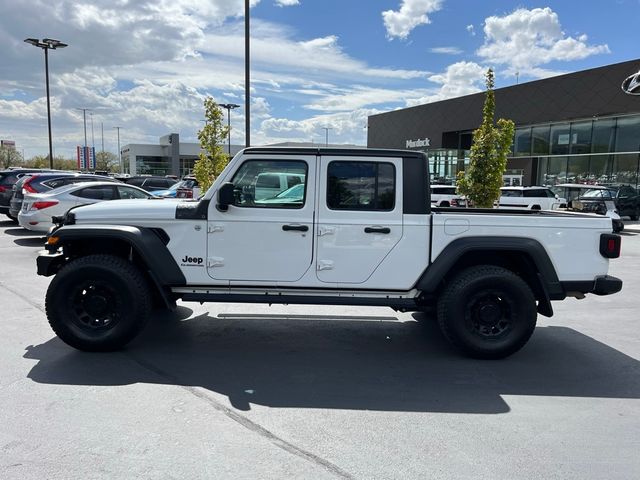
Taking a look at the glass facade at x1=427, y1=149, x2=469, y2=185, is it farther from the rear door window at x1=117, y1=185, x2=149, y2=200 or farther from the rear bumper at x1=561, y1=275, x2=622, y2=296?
the rear bumper at x1=561, y1=275, x2=622, y2=296

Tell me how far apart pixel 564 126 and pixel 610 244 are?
93.0ft

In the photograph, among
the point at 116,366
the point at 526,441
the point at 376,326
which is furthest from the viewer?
the point at 376,326

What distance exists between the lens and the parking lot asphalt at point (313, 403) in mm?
3113

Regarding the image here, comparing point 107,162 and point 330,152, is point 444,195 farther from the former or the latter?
point 107,162

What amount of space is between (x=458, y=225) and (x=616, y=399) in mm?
1949

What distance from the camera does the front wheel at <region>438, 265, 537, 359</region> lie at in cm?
481

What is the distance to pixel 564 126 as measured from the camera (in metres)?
29.8

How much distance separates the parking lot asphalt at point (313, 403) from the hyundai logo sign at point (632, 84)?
2167cm

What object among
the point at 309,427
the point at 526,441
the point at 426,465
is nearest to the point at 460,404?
the point at 526,441

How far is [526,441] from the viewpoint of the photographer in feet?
11.3

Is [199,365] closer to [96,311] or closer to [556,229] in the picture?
[96,311]

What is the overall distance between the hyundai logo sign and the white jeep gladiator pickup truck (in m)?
22.9

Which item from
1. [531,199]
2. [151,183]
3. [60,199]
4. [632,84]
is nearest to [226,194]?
[60,199]

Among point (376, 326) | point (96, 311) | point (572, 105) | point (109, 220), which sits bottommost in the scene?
point (376, 326)
